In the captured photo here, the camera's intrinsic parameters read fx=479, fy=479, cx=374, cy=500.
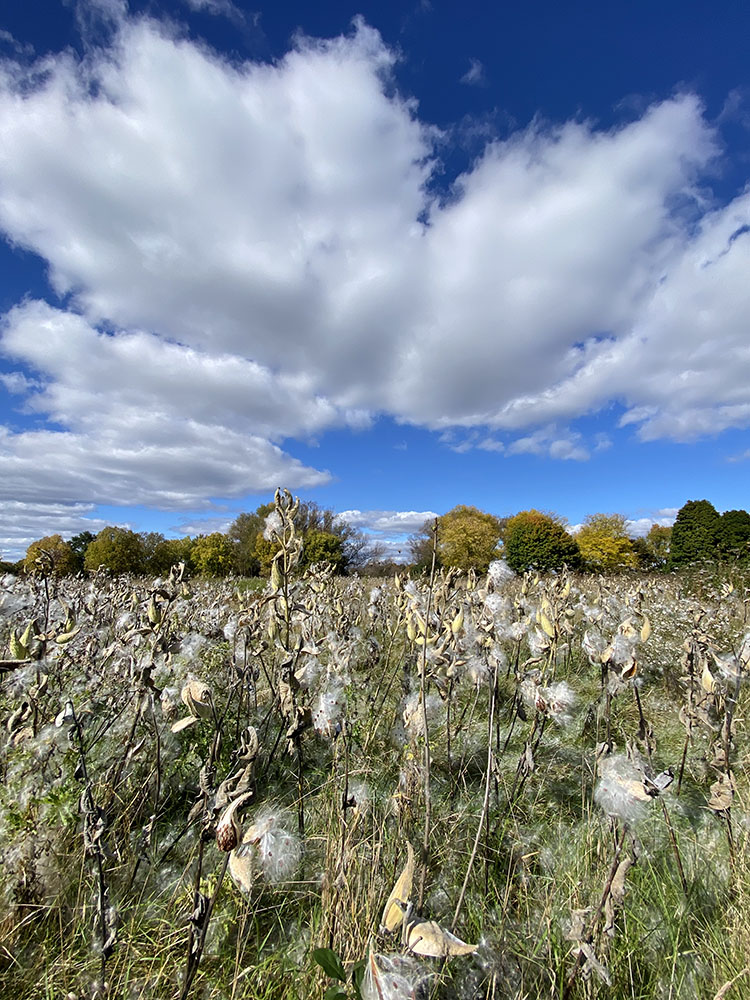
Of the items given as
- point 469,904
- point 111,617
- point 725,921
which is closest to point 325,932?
point 469,904

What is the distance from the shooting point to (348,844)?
6.20ft

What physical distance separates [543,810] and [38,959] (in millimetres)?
2550

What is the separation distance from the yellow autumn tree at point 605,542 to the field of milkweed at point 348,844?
122ft

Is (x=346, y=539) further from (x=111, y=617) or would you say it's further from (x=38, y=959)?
(x=38, y=959)

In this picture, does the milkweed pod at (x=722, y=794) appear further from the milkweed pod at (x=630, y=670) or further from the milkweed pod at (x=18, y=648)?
the milkweed pod at (x=18, y=648)

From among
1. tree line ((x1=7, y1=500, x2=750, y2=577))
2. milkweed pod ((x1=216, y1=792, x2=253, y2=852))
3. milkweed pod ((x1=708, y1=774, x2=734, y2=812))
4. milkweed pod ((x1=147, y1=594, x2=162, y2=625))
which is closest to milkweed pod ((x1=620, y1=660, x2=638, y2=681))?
milkweed pod ((x1=708, y1=774, x2=734, y2=812))

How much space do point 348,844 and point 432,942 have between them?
2.96 ft

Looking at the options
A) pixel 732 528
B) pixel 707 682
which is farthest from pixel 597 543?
pixel 707 682

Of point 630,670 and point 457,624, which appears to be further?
point 457,624

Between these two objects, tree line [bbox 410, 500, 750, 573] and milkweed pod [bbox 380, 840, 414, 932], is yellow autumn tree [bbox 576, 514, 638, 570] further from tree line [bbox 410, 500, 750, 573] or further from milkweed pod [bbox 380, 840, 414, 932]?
milkweed pod [bbox 380, 840, 414, 932]

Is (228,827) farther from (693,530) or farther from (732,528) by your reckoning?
(693,530)

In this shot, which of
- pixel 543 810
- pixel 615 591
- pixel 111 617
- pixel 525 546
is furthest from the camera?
pixel 525 546

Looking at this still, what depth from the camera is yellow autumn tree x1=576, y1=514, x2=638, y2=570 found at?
130 feet

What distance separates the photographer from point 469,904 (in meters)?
2.13
